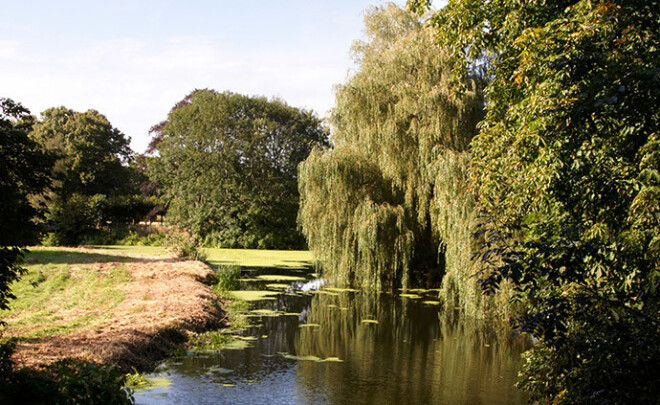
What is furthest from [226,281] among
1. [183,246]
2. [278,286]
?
[183,246]

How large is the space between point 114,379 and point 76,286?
9564mm

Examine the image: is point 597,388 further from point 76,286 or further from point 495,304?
point 76,286

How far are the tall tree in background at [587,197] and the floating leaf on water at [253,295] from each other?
8669 mm

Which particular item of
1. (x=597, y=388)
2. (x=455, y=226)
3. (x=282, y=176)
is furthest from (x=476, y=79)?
(x=282, y=176)

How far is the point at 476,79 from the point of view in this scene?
1439 centimetres

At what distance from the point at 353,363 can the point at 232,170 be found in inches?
934

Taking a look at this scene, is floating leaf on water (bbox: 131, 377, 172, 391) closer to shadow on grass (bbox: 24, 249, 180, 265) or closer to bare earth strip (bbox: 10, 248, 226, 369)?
bare earth strip (bbox: 10, 248, 226, 369)

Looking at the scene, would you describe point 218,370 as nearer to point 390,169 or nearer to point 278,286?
point 390,169

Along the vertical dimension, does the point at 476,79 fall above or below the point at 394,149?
above

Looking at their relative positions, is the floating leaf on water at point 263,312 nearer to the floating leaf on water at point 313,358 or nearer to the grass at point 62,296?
the grass at point 62,296

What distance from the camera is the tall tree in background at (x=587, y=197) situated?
150 inches

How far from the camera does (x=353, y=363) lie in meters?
9.05

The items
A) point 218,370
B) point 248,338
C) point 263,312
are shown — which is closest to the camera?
point 218,370

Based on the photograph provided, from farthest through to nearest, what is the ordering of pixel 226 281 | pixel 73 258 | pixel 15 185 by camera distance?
pixel 73 258 → pixel 226 281 → pixel 15 185
